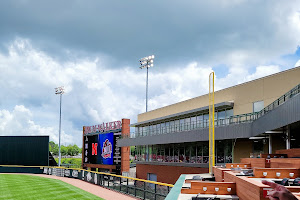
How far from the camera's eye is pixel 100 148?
205 ft

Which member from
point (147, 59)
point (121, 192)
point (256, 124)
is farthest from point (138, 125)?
point (256, 124)

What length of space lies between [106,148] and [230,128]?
33.8 metres

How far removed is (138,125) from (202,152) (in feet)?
68.8

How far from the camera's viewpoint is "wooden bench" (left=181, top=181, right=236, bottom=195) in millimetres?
8672

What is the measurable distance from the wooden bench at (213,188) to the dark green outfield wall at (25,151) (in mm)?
60387

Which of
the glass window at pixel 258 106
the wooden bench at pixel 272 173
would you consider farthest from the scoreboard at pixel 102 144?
the wooden bench at pixel 272 173

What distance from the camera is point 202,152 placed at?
3647 cm

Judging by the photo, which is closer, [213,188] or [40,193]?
[213,188]

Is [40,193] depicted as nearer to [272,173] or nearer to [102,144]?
[272,173]

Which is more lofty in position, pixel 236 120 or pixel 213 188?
pixel 236 120

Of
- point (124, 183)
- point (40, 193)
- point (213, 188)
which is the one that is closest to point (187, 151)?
point (124, 183)

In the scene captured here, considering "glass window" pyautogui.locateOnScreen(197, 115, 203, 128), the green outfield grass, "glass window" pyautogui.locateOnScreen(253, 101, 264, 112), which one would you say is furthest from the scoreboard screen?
"glass window" pyautogui.locateOnScreen(253, 101, 264, 112)

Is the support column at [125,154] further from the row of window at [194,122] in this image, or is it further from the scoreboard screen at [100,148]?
the row of window at [194,122]

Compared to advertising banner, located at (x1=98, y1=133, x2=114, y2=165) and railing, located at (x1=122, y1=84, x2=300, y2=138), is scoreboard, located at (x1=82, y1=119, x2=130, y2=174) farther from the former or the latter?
railing, located at (x1=122, y1=84, x2=300, y2=138)
